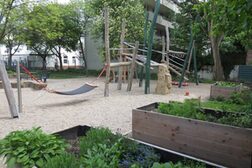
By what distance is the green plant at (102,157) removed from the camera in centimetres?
205

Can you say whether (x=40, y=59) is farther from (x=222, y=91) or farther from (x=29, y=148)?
(x=29, y=148)

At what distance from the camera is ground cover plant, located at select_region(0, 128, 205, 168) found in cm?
221

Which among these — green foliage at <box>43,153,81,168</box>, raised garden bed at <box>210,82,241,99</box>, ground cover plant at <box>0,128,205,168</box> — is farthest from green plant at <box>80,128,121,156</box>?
raised garden bed at <box>210,82,241,99</box>

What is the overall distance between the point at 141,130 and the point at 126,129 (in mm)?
1040

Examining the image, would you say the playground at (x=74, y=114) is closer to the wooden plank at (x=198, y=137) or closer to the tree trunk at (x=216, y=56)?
the wooden plank at (x=198, y=137)

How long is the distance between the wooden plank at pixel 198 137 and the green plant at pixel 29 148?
1.41m

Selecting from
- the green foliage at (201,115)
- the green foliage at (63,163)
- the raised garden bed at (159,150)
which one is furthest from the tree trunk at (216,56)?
the green foliage at (63,163)

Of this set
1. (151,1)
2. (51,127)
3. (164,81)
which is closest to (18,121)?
(51,127)

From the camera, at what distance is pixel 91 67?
86.4 ft

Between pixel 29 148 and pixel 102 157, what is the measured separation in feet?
2.54

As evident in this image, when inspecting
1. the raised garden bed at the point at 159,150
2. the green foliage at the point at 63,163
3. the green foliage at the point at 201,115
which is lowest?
the raised garden bed at the point at 159,150

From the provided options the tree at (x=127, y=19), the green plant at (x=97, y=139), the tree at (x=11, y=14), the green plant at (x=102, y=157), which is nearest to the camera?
the green plant at (x=102, y=157)

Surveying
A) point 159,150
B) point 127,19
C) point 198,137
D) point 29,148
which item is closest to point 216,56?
point 127,19

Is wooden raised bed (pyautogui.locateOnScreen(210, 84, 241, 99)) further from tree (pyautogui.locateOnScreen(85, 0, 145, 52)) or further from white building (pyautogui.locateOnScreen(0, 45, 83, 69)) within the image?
white building (pyautogui.locateOnScreen(0, 45, 83, 69))
